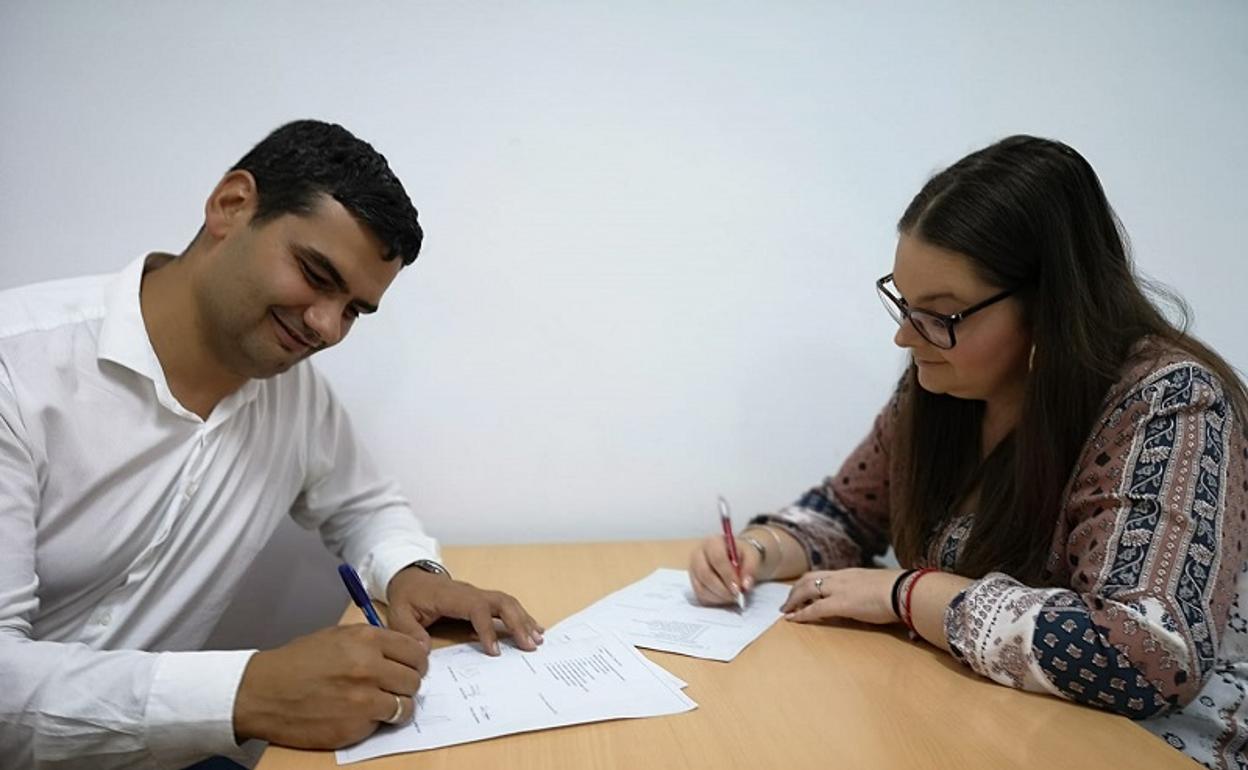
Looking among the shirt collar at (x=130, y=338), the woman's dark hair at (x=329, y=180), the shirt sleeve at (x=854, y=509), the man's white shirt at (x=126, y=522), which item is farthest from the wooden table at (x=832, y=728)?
the woman's dark hair at (x=329, y=180)

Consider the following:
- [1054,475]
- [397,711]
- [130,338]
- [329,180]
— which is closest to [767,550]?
[1054,475]

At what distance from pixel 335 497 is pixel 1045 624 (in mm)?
1061

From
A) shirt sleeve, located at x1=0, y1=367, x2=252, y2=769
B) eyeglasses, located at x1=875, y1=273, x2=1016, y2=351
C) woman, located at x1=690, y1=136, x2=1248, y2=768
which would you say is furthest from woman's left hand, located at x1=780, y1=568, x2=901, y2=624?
shirt sleeve, located at x1=0, y1=367, x2=252, y2=769

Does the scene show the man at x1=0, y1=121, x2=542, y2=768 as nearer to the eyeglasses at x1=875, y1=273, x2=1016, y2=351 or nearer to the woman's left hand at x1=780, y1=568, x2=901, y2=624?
the woman's left hand at x1=780, y1=568, x2=901, y2=624

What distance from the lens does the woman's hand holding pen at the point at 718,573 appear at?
3.73 ft

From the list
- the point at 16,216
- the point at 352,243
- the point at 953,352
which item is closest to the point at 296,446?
the point at 352,243

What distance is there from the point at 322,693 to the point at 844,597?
656 millimetres

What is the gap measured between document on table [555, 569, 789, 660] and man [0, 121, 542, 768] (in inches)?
5.2

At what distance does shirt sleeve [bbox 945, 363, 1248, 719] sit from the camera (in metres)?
0.82

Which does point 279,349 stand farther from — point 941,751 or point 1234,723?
point 1234,723

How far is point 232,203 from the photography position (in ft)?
3.44

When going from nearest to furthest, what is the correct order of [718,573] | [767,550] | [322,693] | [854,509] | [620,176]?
[322,693] → [718,573] → [767,550] → [854,509] → [620,176]

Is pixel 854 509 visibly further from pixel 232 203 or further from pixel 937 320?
pixel 232 203

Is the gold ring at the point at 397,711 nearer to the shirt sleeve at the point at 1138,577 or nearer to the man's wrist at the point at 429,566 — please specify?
the man's wrist at the point at 429,566
